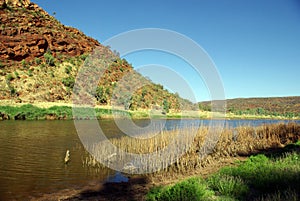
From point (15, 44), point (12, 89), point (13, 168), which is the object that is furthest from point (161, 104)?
point (13, 168)

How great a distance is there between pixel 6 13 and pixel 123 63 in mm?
29186

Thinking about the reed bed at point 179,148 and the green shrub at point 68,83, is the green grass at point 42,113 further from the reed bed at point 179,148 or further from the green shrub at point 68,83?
the reed bed at point 179,148

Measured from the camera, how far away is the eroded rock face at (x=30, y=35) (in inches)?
2030

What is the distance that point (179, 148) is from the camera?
10.1 meters

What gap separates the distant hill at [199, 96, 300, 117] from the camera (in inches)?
2785

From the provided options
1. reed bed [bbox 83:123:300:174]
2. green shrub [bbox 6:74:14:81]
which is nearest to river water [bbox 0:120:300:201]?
reed bed [bbox 83:123:300:174]

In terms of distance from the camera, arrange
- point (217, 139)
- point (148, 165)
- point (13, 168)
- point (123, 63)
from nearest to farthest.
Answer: point (13, 168)
point (148, 165)
point (217, 139)
point (123, 63)

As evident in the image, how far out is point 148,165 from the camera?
9383mm

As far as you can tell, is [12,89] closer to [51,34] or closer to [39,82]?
[39,82]

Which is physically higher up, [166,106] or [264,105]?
[264,105]

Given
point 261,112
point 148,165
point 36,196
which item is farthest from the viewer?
point 261,112

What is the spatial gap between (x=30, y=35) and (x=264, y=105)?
71.3 m

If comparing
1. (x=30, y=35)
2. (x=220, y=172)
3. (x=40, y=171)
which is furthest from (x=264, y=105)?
(x=40, y=171)

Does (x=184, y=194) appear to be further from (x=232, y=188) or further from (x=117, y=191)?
(x=117, y=191)
